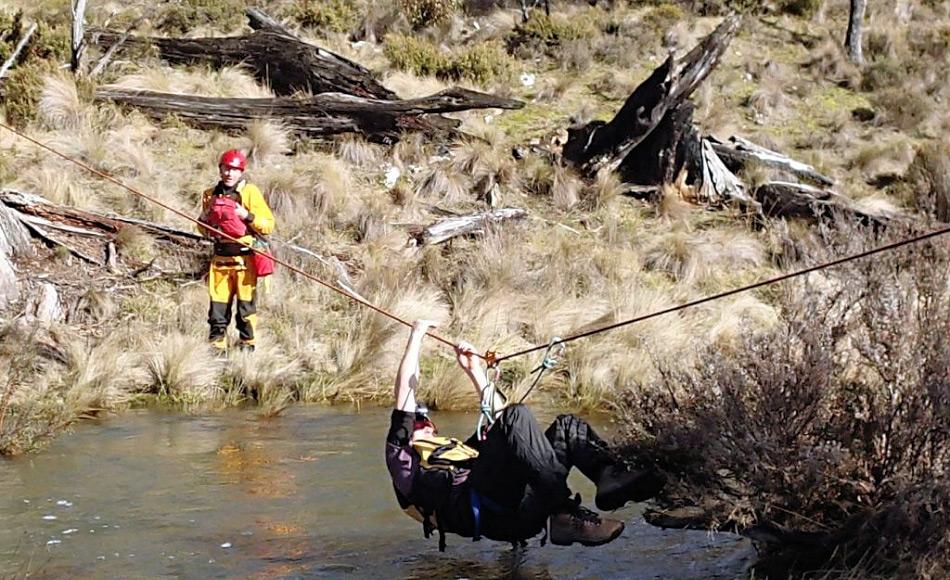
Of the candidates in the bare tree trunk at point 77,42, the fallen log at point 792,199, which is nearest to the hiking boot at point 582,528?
the fallen log at point 792,199

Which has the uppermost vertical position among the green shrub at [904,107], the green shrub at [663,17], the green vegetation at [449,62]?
the green shrub at [663,17]

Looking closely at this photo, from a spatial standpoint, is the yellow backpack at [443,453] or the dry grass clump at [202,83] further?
the dry grass clump at [202,83]

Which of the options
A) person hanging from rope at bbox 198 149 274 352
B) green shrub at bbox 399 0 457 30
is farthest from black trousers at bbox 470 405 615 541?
green shrub at bbox 399 0 457 30

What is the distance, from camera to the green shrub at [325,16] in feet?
75.2

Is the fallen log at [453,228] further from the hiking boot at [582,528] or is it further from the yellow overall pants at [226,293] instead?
the hiking boot at [582,528]

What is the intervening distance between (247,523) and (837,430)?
333 centimetres

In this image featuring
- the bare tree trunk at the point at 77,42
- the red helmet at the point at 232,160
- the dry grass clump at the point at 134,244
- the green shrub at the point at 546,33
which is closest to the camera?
the red helmet at the point at 232,160

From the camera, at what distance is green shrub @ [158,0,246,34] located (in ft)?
73.4

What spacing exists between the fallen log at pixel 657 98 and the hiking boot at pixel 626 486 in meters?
11.6

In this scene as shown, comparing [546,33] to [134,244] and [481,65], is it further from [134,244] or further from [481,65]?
[134,244]

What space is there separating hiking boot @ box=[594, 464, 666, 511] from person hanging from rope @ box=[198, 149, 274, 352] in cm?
574

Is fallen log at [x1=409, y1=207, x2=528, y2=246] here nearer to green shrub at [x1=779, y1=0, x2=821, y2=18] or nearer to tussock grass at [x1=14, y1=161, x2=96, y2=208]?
tussock grass at [x1=14, y1=161, x2=96, y2=208]

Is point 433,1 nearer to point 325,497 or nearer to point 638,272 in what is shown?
point 638,272

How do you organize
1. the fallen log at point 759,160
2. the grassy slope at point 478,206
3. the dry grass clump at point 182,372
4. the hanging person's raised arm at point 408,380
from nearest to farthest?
the hanging person's raised arm at point 408,380, the dry grass clump at point 182,372, the grassy slope at point 478,206, the fallen log at point 759,160
